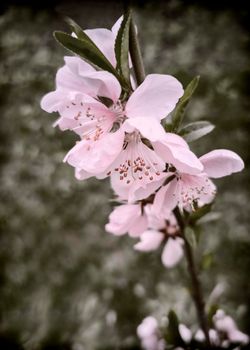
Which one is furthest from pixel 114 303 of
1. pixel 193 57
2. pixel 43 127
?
pixel 193 57

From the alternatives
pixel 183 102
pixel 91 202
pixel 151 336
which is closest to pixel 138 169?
pixel 183 102

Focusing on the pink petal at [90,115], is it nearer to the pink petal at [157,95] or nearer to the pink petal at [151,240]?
the pink petal at [157,95]

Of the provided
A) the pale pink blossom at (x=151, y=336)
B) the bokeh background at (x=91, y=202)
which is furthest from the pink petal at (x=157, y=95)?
the bokeh background at (x=91, y=202)

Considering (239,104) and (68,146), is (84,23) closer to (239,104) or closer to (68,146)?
(68,146)

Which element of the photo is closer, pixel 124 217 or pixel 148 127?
pixel 148 127

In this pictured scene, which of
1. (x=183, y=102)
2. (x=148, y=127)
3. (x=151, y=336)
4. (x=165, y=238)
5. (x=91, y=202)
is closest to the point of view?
(x=148, y=127)

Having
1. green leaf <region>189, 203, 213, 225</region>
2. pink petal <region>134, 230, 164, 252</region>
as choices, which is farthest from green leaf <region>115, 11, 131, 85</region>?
pink petal <region>134, 230, 164, 252</region>

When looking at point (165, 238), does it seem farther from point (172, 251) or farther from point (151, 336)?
point (151, 336)
